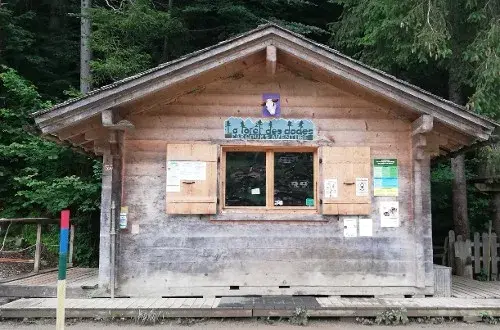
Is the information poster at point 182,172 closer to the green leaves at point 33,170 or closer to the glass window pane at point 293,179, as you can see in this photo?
the glass window pane at point 293,179

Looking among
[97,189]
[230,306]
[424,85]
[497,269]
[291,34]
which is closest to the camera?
[230,306]

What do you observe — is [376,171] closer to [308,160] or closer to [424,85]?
[308,160]

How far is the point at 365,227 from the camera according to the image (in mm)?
8211

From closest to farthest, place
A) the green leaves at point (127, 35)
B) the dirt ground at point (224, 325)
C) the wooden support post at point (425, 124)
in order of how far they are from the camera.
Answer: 1. the dirt ground at point (224, 325)
2. the wooden support post at point (425, 124)
3. the green leaves at point (127, 35)

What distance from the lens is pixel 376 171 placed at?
830 cm

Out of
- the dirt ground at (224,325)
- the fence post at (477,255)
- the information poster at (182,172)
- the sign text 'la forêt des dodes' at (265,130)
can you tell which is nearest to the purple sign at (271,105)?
the sign text 'la forêt des dodes' at (265,130)

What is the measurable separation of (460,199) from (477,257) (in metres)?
2.18

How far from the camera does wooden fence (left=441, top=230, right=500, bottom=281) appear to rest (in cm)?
1070

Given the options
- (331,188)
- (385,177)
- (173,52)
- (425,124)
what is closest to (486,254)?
(385,177)

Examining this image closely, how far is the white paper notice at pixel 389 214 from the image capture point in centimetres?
823

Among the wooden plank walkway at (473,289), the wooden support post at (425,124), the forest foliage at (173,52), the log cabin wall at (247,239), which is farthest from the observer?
the forest foliage at (173,52)

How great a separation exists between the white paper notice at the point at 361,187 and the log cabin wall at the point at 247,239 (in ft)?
0.80

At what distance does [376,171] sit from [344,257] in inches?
62.6

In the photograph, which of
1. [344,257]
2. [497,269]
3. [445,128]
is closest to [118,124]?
[344,257]
